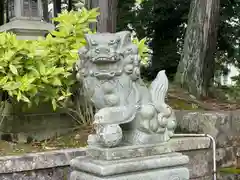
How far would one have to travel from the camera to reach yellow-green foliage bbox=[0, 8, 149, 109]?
384 centimetres

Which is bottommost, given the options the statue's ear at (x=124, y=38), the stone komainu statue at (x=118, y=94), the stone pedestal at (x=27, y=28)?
the stone komainu statue at (x=118, y=94)

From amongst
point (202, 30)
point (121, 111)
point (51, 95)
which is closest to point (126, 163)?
point (121, 111)

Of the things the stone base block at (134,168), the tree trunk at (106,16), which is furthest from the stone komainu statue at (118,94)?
the tree trunk at (106,16)

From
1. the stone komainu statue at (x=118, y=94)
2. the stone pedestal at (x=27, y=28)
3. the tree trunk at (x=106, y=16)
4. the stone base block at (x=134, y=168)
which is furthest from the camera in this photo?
the tree trunk at (x=106, y=16)

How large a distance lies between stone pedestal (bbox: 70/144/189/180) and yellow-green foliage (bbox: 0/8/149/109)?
3.84 ft

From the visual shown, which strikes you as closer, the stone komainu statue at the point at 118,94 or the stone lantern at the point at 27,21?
Result: the stone komainu statue at the point at 118,94

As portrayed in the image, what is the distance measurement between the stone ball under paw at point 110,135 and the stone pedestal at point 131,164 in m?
0.04

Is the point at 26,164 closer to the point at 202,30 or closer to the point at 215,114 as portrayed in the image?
the point at 215,114

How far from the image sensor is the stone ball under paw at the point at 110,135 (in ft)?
9.03

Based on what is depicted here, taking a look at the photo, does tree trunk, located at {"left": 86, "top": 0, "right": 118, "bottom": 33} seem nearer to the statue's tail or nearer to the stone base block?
the statue's tail

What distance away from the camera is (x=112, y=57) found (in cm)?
275

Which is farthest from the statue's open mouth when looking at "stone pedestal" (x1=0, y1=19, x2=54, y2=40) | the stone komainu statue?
"stone pedestal" (x1=0, y1=19, x2=54, y2=40)

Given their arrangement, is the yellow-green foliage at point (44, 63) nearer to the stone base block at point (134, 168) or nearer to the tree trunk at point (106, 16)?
the tree trunk at point (106, 16)

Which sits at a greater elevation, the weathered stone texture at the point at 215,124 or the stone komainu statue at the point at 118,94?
the stone komainu statue at the point at 118,94
